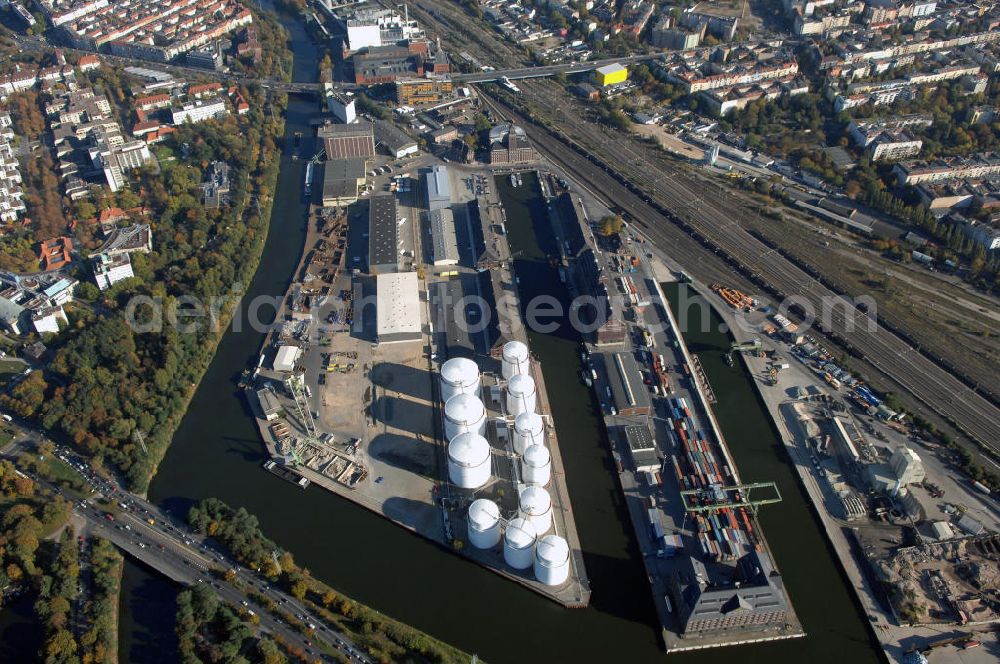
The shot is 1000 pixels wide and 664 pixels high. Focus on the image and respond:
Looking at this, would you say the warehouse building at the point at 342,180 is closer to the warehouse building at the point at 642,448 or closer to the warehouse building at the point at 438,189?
the warehouse building at the point at 438,189

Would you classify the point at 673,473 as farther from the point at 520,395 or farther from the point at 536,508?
the point at 520,395

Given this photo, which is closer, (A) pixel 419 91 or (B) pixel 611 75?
(A) pixel 419 91

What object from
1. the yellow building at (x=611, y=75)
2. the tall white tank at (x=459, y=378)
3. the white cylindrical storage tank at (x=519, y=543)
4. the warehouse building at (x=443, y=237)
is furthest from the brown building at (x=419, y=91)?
the white cylindrical storage tank at (x=519, y=543)

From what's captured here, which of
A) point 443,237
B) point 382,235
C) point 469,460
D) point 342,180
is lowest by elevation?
point 469,460

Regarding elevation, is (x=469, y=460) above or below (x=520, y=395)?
below

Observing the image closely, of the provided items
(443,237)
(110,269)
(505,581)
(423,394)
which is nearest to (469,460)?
(505,581)

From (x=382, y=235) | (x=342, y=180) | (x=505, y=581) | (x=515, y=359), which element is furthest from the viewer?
(x=342, y=180)

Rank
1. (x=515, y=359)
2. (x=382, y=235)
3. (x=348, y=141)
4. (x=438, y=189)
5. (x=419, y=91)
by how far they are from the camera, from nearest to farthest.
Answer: (x=515, y=359)
(x=382, y=235)
(x=438, y=189)
(x=348, y=141)
(x=419, y=91)

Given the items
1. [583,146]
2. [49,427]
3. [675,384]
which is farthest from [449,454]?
[583,146]
